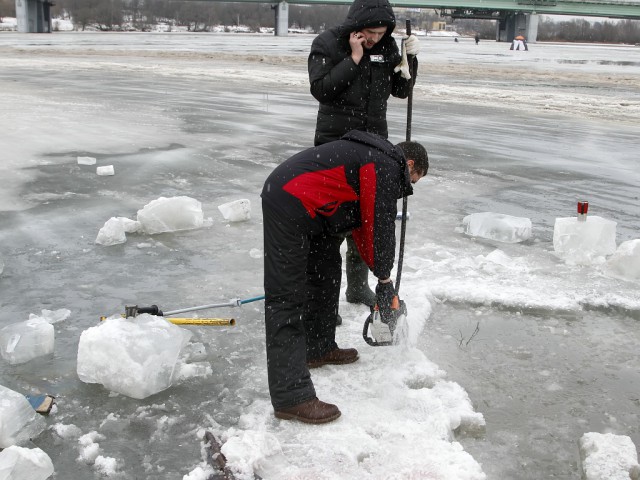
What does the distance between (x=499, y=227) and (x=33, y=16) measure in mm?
79275

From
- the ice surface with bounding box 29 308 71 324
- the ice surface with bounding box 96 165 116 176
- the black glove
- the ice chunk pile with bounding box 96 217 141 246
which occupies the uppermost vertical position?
the black glove

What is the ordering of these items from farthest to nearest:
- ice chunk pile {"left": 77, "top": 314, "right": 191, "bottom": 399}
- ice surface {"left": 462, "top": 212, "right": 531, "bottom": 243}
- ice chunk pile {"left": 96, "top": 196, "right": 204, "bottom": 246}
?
1. ice surface {"left": 462, "top": 212, "right": 531, "bottom": 243}
2. ice chunk pile {"left": 96, "top": 196, "right": 204, "bottom": 246}
3. ice chunk pile {"left": 77, "top": 314, "right": 191, "bottom": 399}

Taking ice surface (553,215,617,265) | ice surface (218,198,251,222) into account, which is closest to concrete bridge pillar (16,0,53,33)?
ice surface (218,198,251,222)

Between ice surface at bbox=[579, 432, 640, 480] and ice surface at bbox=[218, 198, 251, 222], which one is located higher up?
ice surface at bbox=[218, 198, 251, 222]

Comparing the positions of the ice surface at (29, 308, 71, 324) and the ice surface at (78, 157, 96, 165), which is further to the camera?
the ice surface at (78, 157, 96, 165)

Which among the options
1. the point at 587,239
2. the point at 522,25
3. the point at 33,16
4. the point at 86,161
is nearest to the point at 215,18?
the point at 33,16

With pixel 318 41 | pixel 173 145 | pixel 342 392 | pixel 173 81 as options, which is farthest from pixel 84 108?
pixel 342 392

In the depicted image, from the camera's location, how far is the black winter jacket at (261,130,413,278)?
127 inches

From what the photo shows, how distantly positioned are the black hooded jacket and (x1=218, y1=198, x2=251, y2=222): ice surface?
231cm

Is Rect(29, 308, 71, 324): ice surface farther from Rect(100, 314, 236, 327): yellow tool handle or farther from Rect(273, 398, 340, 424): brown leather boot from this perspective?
Rect(273, 398, 340, 424): brown leather boot

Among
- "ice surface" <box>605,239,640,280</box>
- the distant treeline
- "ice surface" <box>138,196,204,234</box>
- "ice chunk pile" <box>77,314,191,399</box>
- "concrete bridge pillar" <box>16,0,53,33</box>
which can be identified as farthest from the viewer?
the distant treeline

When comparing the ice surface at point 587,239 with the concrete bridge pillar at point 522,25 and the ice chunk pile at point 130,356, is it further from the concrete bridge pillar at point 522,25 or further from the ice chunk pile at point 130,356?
the concrete bridge pillar at point 522,25

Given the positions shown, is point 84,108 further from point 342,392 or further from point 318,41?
point 342,392

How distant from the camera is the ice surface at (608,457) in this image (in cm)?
306
